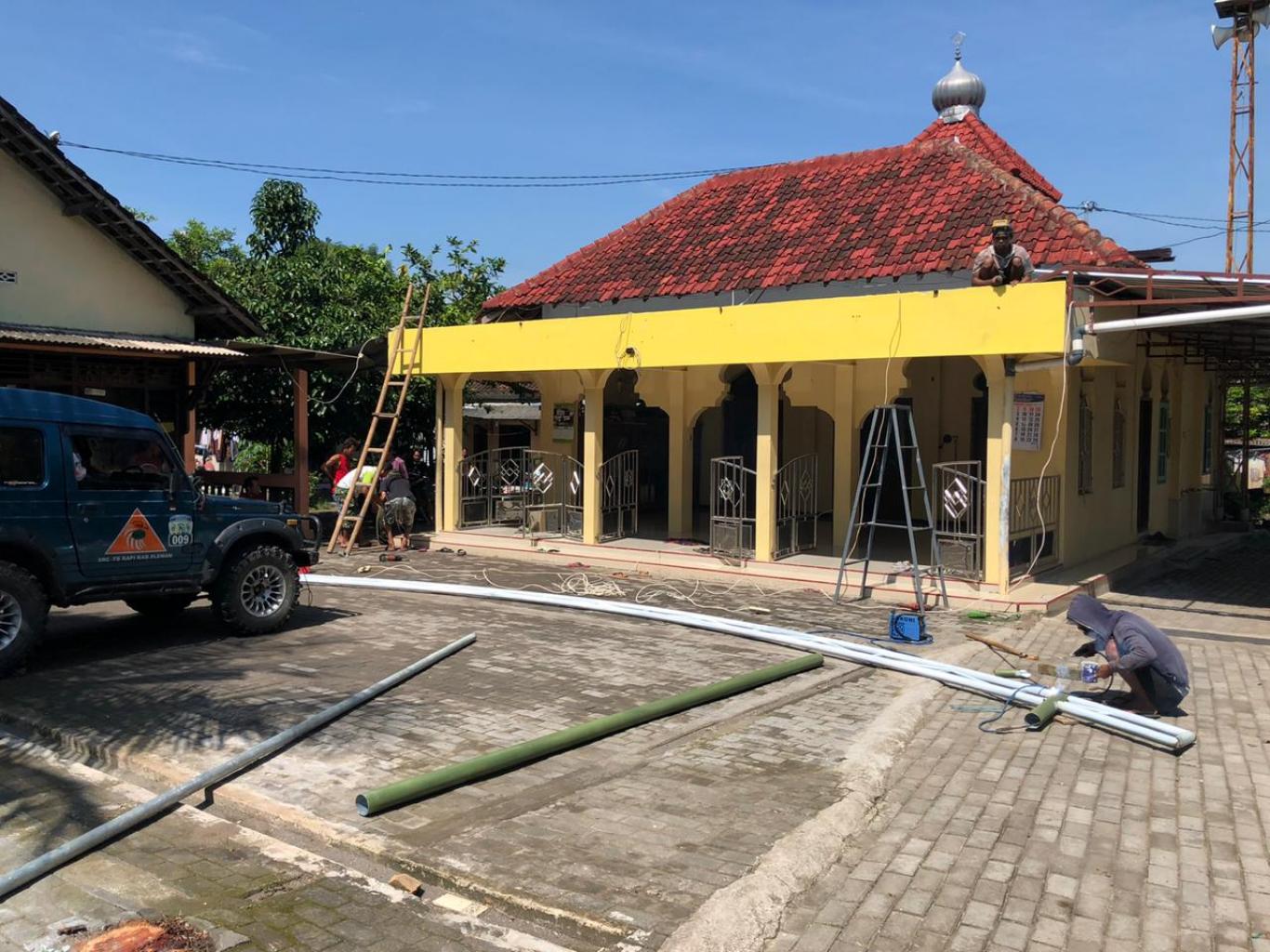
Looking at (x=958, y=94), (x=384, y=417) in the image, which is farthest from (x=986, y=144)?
(x=384, y=417)

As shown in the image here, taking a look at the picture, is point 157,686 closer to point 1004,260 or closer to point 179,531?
point 179,531

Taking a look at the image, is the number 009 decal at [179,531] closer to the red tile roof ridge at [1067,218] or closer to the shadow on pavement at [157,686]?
the shadow on pavement at [157,686]

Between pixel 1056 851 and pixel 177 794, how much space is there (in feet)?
14.2

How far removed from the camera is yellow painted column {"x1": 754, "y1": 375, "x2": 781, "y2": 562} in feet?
42.9

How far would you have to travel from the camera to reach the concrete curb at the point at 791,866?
3770 mm

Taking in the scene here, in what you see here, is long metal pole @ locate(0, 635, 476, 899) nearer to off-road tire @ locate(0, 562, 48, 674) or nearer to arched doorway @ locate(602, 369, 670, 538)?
off-road tire @ locate(0, 562, 48, 674)

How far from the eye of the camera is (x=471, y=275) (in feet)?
73.8

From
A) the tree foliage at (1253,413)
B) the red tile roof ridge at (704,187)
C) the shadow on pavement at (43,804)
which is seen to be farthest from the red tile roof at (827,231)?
the tree foliage at (1253,413)

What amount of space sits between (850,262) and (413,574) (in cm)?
774

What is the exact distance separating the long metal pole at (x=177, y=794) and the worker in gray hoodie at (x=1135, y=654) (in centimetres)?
493

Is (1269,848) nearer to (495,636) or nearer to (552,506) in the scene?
(495,636)

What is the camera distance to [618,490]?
16.0 meters

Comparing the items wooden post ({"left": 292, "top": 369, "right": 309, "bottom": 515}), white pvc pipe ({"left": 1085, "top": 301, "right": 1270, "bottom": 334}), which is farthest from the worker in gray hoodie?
wooden post ({"left": 292, "top": 369, "right": 309, "bottom": 515})

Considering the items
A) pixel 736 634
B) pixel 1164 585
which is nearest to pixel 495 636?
pixel 736 634
